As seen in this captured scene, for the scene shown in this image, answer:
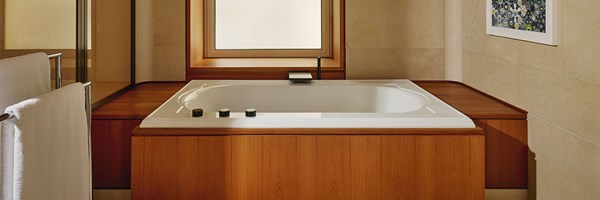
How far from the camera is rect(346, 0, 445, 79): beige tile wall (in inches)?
146

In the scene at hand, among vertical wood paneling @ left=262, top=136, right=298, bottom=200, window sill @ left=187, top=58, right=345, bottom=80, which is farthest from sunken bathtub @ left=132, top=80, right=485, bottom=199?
window sill @ left=187, top=58, right=345, bottom=80

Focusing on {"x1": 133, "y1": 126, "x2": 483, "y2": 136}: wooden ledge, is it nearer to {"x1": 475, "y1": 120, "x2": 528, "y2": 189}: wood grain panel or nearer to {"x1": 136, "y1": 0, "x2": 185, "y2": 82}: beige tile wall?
{"x1": 475, "y1": 120, "x2": 528, "y2": 189}: wood grain panel

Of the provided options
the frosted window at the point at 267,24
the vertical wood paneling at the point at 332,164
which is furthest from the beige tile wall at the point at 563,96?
the frosted window at the point at 267,24

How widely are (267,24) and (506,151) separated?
2018 mm

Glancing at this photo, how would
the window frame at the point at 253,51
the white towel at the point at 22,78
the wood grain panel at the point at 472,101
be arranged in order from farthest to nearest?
the window frame at the point at 253,51 < the wood grain panel at the point at 472,101 < the white towel at the point at 22,78

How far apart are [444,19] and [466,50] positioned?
13.0 inches

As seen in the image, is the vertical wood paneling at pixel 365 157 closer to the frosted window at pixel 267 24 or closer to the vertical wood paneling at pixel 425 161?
the vertical wood paneling at pixel 425 161

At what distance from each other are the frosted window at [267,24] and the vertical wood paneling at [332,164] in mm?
2029

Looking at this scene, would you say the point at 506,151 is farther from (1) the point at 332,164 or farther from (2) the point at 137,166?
(2) the point at 137,166

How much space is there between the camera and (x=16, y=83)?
1.58 metres

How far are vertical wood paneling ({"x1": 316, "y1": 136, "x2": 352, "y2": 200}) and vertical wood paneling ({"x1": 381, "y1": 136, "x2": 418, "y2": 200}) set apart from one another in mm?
130

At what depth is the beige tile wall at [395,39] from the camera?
3707mm

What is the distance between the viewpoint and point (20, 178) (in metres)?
1.39

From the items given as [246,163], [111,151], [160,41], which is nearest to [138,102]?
[111,151]
